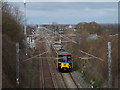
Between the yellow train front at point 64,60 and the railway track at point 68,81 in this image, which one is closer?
the railway track at point 68,81

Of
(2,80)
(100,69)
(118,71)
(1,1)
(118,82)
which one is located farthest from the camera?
(1,1)

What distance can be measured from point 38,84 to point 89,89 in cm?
313

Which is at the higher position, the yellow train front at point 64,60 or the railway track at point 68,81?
the yellow train front at point 64,60

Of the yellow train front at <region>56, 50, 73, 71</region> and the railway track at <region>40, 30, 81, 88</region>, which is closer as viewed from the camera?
the railway track at <region>40, 30, 81, 88</region>

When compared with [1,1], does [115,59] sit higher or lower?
lower

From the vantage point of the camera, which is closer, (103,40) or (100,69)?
(100,69)

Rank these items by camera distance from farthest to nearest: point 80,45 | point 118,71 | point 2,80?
point 80,45, point 118,71, point 2,80

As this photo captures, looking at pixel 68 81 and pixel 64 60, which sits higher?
pixel 64 60

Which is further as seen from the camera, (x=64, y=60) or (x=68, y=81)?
(x=64, y=60)

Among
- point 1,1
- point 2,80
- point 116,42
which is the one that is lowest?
point 2,80

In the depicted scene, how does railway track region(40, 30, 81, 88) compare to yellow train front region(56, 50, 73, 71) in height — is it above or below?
below

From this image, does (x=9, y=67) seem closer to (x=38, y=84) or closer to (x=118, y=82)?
(x=38, y=84)

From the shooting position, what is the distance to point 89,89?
46.2 feet

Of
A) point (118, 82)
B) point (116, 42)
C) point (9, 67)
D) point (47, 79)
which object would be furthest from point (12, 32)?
point (118, 82)
